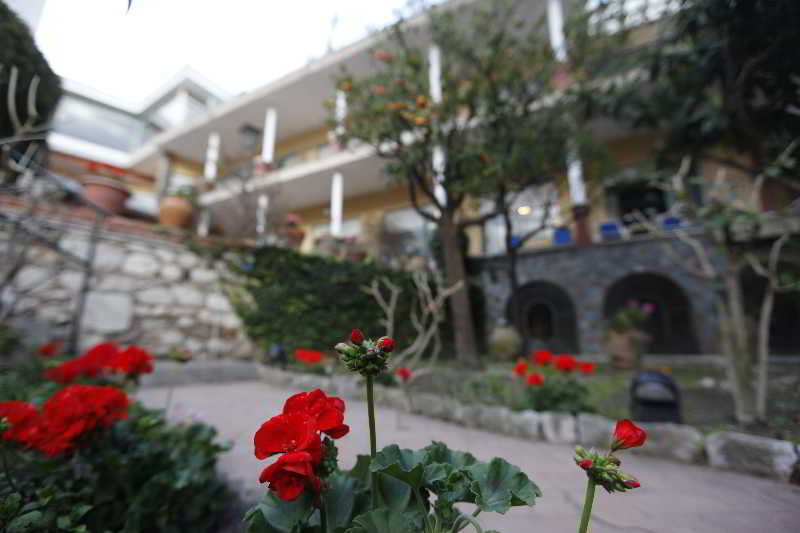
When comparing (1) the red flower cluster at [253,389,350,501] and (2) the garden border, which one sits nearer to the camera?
(1) the red flower cluster at [253,389,350,501]

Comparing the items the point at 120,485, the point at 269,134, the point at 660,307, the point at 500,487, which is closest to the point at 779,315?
the point at 660,307

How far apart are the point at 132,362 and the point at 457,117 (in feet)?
13.6

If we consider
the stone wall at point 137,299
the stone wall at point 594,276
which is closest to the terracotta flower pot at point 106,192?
Answer: the stone wall at point 137,299

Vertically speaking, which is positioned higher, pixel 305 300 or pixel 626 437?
pixel 305 300

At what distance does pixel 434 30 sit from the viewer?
442cm

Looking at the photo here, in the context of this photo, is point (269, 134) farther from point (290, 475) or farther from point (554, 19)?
point (290, 475)

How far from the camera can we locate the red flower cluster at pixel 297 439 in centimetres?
42

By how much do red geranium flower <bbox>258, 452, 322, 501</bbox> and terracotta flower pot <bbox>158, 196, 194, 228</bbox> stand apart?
5925mm

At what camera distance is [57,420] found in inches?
30.7

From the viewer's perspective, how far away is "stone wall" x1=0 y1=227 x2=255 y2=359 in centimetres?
317

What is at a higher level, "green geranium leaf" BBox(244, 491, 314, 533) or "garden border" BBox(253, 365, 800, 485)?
"green geranium leaf" BBox(244, 491, 314, 533)

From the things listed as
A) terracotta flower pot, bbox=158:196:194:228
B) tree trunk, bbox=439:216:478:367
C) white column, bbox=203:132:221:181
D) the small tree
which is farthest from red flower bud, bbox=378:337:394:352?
white column, bbox=203:132:221:181

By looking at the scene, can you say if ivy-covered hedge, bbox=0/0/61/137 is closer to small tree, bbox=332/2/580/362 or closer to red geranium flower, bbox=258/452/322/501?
red geranium flower, bbox=258/452/322/501

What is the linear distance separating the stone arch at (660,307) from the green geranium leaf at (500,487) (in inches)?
247
